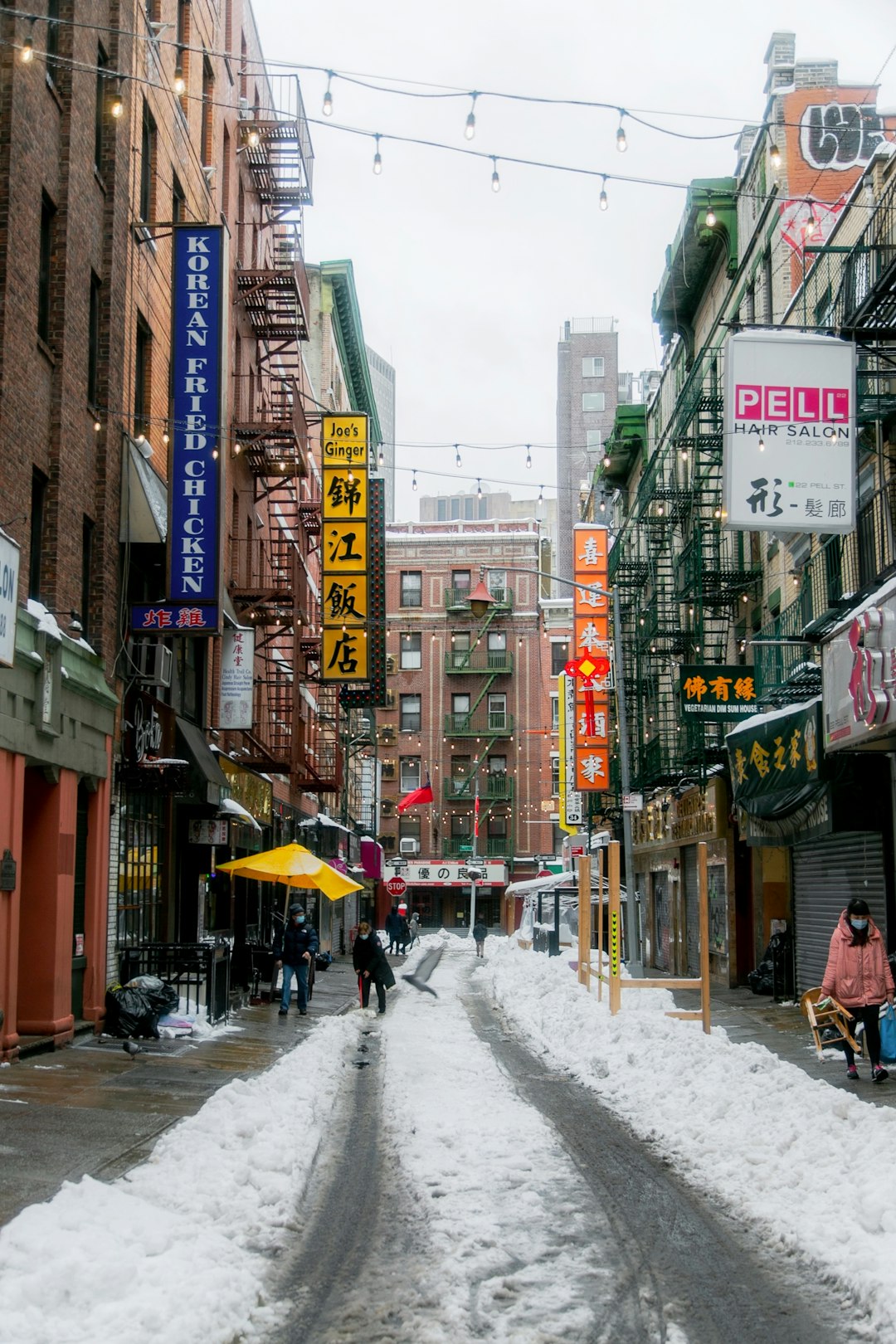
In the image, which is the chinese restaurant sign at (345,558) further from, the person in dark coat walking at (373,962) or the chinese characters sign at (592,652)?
the person in dark coat walking at (373,962)

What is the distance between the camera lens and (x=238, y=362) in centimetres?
3222

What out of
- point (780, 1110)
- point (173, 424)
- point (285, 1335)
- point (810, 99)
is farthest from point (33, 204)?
point (810, 99)

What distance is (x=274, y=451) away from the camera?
109 ft

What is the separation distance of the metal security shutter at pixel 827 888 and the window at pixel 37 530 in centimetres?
1106

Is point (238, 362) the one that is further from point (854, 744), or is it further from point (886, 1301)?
point (886, 1301)

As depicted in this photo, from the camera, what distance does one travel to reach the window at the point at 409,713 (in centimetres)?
8338

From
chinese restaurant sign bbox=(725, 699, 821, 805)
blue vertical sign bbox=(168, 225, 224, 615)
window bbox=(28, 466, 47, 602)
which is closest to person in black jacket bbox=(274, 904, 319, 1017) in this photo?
blue vertical sign bbox=(168, 225, 224, 615)

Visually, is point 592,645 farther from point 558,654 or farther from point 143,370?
point 558,654

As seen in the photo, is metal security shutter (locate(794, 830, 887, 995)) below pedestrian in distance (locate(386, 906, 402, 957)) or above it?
above

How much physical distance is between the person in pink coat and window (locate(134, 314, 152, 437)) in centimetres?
1325

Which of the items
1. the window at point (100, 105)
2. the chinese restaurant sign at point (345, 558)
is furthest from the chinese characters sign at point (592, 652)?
the window at point (100, 105)

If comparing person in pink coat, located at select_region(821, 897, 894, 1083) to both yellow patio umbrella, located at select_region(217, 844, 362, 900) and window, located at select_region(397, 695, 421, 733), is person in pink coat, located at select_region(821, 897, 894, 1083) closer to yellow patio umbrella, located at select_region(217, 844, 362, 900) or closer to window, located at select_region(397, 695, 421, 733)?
yellow patio umbrella, located at select_region(217, 844, 362, 900)

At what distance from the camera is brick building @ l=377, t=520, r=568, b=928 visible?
265 ft

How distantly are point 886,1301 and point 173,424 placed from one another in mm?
17095
